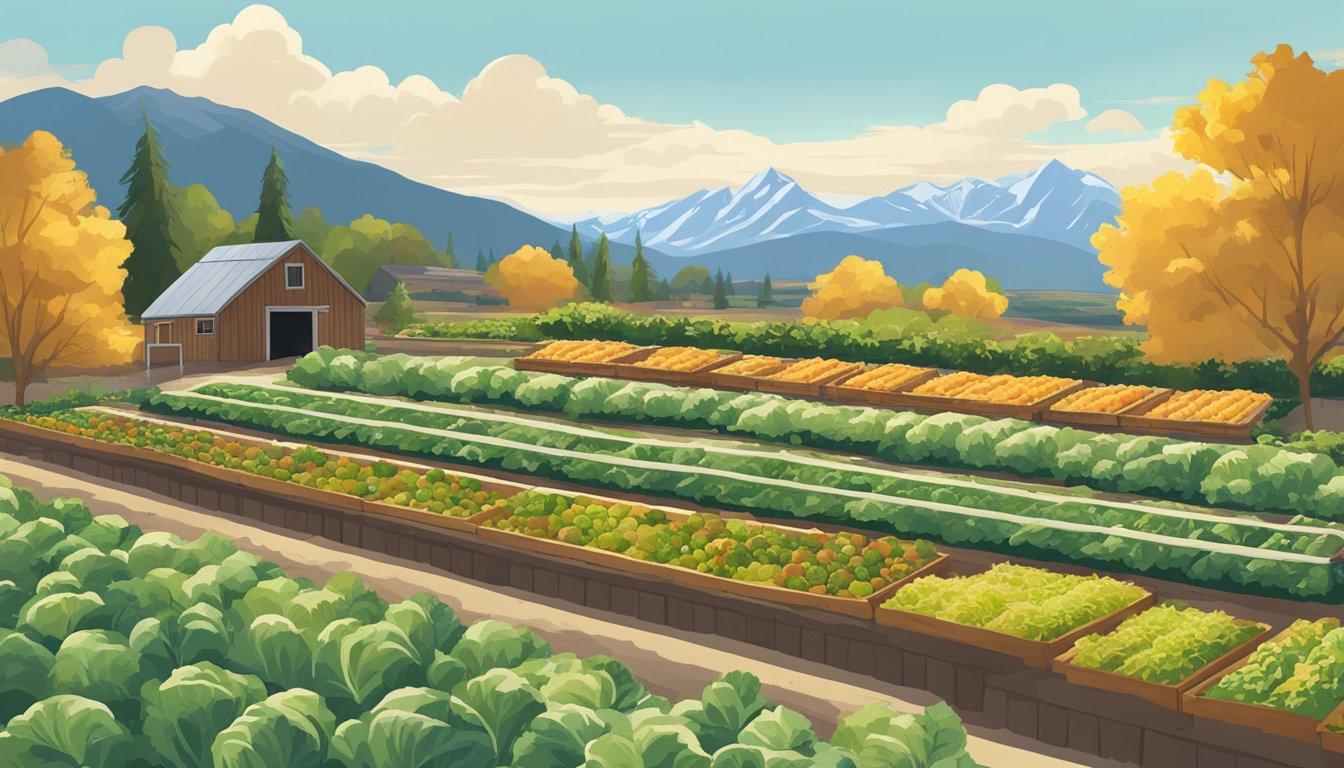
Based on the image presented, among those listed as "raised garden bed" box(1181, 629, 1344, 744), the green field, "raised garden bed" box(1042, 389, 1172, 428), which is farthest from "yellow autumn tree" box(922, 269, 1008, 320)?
the green field

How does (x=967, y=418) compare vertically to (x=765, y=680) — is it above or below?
above

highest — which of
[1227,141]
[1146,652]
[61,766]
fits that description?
[1227,141]

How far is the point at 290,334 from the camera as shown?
3919 cm

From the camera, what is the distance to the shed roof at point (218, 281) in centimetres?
3762

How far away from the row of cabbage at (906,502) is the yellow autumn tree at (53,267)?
39.2 ft

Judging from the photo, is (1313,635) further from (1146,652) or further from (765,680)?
(765,680)

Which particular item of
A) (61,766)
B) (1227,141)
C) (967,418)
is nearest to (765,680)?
(61,766)

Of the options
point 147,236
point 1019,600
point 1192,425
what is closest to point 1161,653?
point 1019,600

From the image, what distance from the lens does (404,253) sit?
111875 millimetres

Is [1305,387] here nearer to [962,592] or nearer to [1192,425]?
[1192,425]

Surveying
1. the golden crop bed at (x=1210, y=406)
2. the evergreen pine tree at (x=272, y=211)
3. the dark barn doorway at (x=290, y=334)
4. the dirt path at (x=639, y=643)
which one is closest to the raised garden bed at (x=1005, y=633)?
the dirt path at (x=639, y=643)

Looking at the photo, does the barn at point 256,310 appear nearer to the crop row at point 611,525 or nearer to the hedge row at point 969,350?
the hedge row at point 969,350

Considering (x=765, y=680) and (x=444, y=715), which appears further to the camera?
(x=765, y=680)

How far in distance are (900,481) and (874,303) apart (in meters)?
41.0
